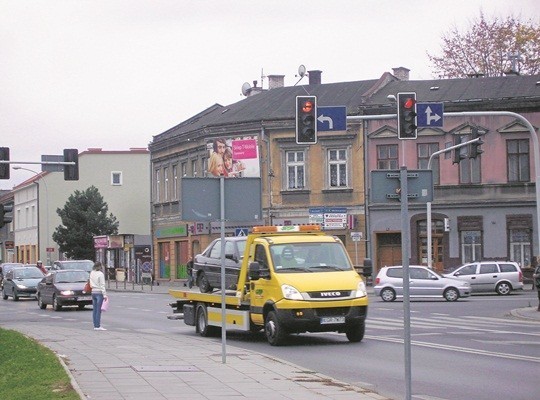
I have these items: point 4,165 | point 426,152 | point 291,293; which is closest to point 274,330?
point 291,293

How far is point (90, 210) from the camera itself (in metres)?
87.8

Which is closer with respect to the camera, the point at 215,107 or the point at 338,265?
the point at 338,265

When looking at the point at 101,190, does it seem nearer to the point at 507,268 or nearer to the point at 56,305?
the point at 507,268

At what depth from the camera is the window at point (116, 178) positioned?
100938 millimetres

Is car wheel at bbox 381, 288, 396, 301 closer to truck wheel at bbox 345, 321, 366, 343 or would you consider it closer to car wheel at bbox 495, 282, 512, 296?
car wheel at bbox 495, 282, 512, 296

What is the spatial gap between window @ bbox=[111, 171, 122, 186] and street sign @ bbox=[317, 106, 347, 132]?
70.9 metres

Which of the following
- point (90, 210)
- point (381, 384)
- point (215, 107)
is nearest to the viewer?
point (381, 384)

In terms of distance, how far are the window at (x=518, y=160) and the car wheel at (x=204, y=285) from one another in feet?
111

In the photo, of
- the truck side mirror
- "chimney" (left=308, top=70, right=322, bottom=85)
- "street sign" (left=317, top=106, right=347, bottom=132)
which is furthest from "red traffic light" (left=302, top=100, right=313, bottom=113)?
"chimney" (left=308, top=70, right=322, bottom=85)

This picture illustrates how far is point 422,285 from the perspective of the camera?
146 ft

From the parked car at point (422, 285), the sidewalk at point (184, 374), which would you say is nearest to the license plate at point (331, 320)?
the sidewalk at point (184, 374)

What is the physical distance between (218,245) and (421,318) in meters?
7.60

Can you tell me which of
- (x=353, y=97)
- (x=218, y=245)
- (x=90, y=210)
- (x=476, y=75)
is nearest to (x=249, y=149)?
(x=353, y=97)

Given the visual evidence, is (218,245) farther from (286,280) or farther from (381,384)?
(381,384)
